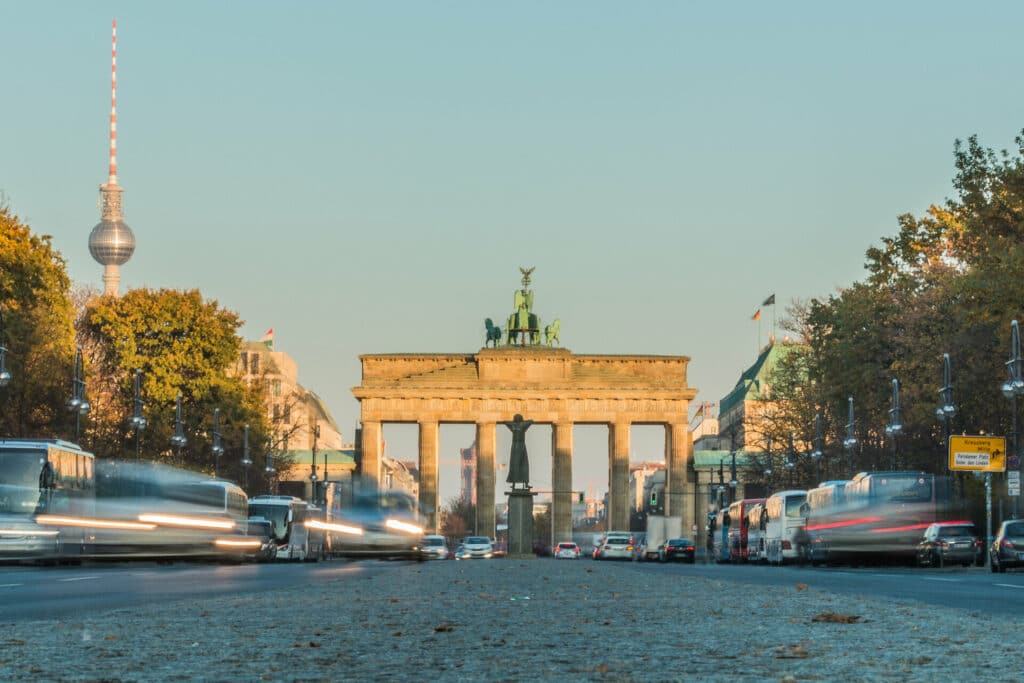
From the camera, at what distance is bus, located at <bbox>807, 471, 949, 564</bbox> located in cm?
5588

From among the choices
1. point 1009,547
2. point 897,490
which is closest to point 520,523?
point 897,490

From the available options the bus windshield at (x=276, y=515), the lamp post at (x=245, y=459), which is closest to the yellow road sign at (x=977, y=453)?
the bus windshield at (x=276, y=515)

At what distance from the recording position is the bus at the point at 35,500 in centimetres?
4625

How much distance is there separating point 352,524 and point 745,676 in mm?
63319

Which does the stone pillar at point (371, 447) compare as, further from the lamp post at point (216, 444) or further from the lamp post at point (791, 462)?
the lamp post at point (216, 444)

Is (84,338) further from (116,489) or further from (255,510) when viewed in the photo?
(116,489)

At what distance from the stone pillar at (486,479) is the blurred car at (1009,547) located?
300 feet

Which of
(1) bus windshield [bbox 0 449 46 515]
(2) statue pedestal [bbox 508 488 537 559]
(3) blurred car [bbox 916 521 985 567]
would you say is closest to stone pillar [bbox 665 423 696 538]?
(2) statue pedestal [bbox 508 488 537 559]

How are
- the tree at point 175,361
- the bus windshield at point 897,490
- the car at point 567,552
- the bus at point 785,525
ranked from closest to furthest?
the bus windshield at point 897,490 < the bus at point 785,525 < the tree at point 175,361 < the car at point 567,552

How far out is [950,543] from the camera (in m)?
52.6

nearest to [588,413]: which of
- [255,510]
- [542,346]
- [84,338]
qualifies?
[542,346]

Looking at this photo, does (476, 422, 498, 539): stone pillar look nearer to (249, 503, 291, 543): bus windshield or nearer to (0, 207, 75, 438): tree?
(249, 503, 291, 543): bus windshield

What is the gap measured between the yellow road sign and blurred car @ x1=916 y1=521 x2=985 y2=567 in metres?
5.49

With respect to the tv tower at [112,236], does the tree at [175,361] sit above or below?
below
